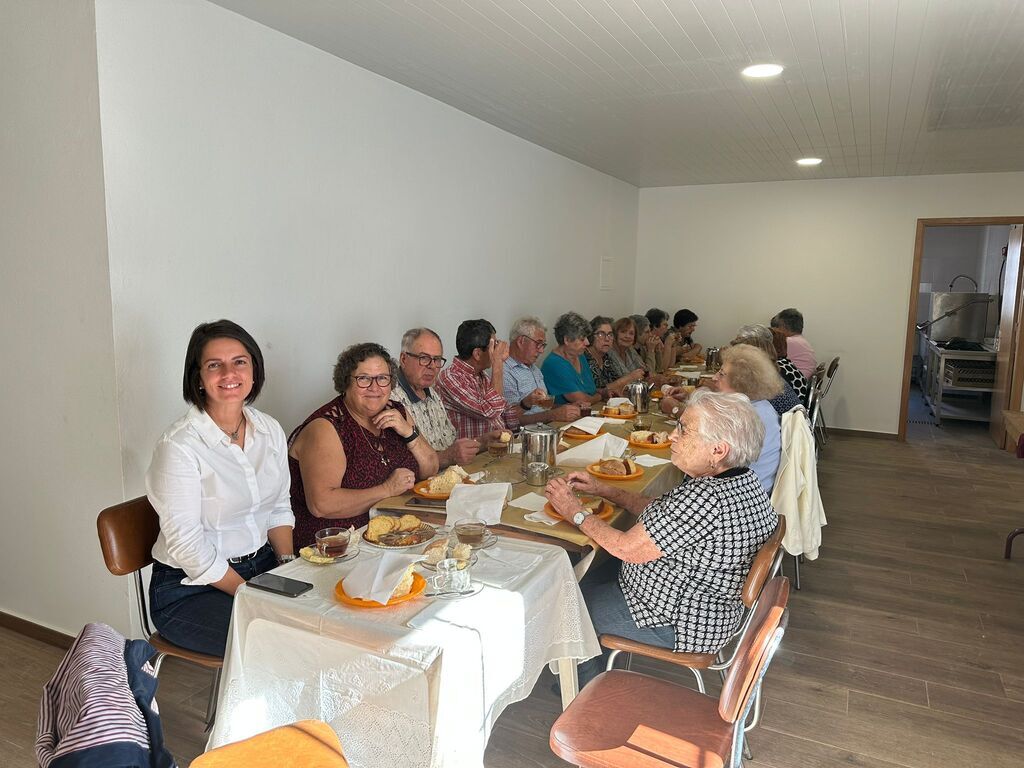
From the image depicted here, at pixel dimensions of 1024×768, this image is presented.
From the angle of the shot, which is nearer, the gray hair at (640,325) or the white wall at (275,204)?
the white wall at (275,204)

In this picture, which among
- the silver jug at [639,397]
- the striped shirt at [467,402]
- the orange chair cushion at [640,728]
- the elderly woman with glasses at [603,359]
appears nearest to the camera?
the orange chair cushion at [640,728]

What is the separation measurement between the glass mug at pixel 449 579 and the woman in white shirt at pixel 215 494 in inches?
22.2

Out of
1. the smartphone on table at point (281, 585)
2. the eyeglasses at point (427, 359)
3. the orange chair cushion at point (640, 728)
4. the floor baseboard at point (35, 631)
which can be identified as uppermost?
the eyeglasses at point (427, 359)

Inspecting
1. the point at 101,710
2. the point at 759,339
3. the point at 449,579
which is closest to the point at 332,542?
the point at 449,579

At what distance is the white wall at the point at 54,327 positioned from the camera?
97.2 inches

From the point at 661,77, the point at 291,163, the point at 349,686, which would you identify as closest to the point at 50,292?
the point at 291,163

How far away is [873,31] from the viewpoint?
294cm

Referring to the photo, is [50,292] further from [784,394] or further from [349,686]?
[784,394]

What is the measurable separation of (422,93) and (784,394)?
2.58m

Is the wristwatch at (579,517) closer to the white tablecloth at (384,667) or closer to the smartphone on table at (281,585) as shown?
the white tablecloth at (384,667)

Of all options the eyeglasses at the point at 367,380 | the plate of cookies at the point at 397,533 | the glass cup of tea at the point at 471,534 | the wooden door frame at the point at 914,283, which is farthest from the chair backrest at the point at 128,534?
the wooden door frame at the point at 914,283

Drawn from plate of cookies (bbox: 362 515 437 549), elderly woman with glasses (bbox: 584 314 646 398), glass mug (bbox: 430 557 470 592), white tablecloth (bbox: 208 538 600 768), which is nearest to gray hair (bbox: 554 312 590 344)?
elderly woman with glasses (bbox: 584 314 646 398)

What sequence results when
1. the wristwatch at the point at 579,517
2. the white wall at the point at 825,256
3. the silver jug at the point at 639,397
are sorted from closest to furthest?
the wristwatch at the point at 579,517 → the silver jug at the point at 639,397 → the white wall at the point at 825,256

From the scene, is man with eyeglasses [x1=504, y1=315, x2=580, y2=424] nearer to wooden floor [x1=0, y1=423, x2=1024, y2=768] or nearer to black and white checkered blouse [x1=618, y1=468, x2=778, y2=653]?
wooden floor [x1=0, y1=423, x2=1024, y2=768]
